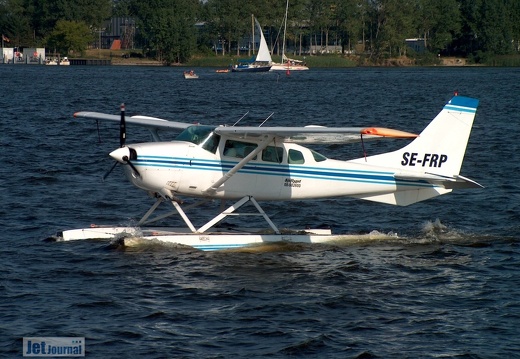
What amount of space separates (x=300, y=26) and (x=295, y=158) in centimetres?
13492

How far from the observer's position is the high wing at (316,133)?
1277 centimetres

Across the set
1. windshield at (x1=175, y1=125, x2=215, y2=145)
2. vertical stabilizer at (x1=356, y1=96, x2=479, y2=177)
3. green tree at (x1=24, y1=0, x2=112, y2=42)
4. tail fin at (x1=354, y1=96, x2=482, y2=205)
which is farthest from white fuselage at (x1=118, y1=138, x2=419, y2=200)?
green tree at (x1=24, y1=0, x2=112, y2=42)

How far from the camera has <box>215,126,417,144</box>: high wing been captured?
12.8 m

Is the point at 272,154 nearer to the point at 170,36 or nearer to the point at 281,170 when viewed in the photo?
the point at 281,170

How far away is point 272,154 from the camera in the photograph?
14.6 meters

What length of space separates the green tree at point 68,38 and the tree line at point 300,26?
15 centimetres

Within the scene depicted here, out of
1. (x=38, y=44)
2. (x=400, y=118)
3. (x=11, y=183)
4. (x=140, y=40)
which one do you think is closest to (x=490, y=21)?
(x=140, y=40)

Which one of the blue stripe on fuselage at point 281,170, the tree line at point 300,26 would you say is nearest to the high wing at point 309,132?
the blue stripe on fuselage at point 281,170

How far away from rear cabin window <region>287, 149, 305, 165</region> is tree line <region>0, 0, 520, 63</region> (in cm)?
11549

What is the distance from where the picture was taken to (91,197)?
19188 mm

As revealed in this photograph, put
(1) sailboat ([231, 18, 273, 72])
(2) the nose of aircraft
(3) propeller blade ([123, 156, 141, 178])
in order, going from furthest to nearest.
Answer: (1) sailboat ([231, 18, 273, 72]), (3) propeller blade ([123, 156, 141, 178]), (2) the nose of aircraft

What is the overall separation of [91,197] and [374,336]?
32.4 ft

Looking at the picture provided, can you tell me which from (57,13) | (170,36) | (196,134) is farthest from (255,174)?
(57,13)

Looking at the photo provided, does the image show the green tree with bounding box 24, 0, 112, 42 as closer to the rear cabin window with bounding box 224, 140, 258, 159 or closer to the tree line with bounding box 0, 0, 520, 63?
the tree line with bounding box 0, 0, 520, 63
